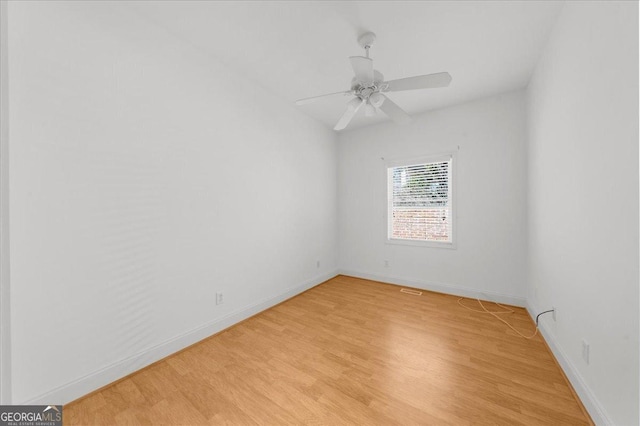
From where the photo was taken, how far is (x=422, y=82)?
1.88 metres

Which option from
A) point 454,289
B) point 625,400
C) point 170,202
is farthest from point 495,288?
point 170,202

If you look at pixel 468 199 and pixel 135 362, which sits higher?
pixel 468 199

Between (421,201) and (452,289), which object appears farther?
(421,201)

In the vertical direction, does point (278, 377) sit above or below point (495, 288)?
below

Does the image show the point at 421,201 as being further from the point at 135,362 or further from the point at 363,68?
the point at 135,362

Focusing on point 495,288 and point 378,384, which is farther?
point 495,288

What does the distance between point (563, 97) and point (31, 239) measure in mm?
3838

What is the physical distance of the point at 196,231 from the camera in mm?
2268

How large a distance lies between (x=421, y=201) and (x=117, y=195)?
378 centimetres

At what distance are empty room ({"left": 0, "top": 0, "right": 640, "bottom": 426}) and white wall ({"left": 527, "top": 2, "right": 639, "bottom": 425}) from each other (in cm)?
2

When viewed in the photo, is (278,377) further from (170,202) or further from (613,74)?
(613,74)

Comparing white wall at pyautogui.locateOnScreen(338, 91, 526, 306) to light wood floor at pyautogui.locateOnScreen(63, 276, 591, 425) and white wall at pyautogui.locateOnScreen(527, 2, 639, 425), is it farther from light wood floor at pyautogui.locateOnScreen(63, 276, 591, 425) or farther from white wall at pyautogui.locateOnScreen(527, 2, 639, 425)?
white wall at pyautogui.locateOnScreen(527, 2, 639, 425)

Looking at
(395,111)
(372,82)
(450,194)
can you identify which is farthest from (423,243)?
(372,82)

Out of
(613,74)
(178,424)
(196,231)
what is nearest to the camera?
(613,74)
